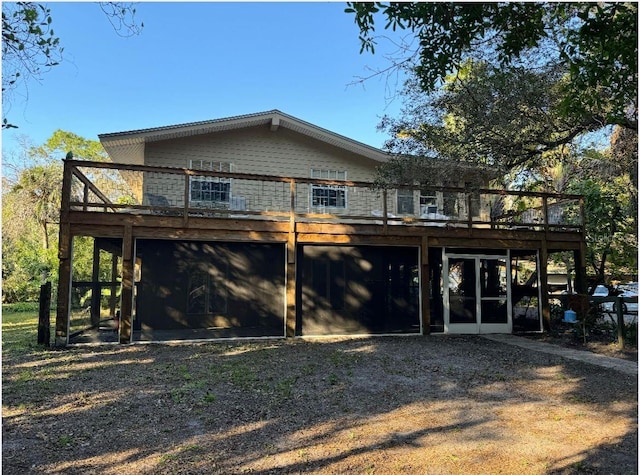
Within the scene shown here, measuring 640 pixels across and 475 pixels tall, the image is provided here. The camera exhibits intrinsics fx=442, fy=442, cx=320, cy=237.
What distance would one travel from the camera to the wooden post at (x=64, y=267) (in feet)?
26.1

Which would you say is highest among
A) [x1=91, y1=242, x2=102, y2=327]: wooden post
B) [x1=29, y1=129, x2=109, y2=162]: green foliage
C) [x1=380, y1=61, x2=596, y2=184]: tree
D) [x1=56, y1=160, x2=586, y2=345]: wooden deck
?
[x1=29, y1=129, x2=109, y2=162]: green foliage

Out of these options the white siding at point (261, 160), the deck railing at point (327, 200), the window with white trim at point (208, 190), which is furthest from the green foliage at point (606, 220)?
the window with white trim at point (208, 190)

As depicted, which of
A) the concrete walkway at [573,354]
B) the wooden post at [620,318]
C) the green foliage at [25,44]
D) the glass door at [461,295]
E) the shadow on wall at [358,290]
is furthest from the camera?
the glass door at [461,295]

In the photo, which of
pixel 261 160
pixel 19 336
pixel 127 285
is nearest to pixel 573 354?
pixel 127 285

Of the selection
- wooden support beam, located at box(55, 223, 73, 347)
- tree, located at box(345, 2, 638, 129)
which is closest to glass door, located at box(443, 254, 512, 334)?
tree, located at box(345, 2, 638, 129)

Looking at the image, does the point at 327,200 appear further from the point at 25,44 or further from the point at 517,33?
the point at 25,44

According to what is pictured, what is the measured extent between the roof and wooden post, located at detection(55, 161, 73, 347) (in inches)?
104

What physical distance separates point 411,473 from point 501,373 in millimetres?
3813

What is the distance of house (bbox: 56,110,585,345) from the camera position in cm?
857

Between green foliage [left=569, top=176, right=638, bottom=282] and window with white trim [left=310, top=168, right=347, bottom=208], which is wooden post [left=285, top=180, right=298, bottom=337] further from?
green foliage [left=569, top=176, right=638, bottom=282]

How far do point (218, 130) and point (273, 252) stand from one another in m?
4.01

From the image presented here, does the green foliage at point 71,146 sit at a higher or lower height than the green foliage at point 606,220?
higher

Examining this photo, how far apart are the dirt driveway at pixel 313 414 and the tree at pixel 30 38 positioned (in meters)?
2.80

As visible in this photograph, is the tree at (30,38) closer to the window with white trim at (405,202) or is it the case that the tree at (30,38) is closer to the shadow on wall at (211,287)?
the shadow on wall at (211,287)
